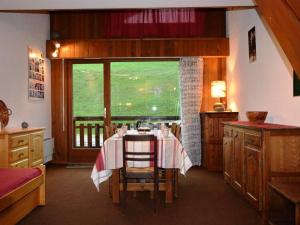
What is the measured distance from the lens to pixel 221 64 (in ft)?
21.0

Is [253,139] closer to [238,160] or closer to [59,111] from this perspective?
[238,160]

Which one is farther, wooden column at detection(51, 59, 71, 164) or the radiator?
wooden column at detection(51, 59, 71, 164)

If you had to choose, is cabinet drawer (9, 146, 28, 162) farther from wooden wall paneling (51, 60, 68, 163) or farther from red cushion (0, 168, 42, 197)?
wooden wall paneling (51, 60, 68, 163)

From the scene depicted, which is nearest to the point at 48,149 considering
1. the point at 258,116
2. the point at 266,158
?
the point at 258,116

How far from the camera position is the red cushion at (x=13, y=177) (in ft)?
8.70

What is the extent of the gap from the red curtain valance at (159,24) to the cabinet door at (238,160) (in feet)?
9.52

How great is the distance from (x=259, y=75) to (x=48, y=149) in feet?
13.6

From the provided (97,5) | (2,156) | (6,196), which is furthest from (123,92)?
(6,196)

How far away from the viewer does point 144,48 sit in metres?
6.18

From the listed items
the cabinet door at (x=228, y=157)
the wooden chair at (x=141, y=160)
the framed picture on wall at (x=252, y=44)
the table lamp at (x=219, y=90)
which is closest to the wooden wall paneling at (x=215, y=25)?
the table lamp at (x=219, y=90)

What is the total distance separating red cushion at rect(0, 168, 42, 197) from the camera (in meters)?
2.65

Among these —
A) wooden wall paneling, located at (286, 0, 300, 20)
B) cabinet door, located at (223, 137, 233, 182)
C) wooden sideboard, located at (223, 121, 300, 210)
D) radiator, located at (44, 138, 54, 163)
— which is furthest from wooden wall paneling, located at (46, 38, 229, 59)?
wooden wall paneling, located at (286, 0, 300, 20)

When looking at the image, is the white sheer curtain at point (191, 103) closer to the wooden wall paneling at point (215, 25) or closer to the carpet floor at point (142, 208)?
the wooden wall paneling at point (215, 25)

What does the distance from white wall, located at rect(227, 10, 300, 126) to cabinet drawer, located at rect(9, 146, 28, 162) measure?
3352 mm
